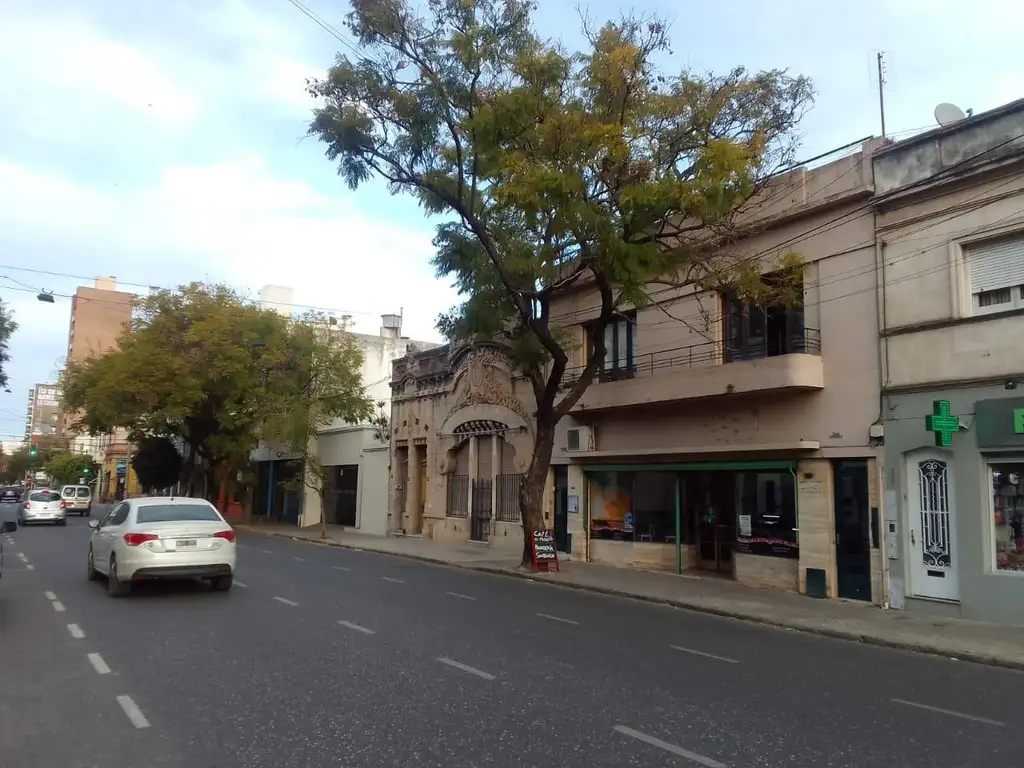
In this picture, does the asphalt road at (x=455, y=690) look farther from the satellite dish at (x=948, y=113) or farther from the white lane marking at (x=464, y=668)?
the satellite dish at (x=948, y=113)

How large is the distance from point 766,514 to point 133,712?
13.4 metres

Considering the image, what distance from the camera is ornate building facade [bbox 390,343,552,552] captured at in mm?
25094

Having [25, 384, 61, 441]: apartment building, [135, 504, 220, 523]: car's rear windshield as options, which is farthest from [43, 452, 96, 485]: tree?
[135, 504, 220, 523]: car's rear windshield

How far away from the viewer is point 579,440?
2188 centimetres

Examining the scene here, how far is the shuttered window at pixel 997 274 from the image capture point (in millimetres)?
13367

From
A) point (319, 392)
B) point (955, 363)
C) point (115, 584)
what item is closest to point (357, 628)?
point (115, 584)

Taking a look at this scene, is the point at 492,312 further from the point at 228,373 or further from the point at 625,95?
the point at 228,373

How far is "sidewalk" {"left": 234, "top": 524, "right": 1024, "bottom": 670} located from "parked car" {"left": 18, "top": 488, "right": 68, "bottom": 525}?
21978 millimetres

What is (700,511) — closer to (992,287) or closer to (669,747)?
(992,287)

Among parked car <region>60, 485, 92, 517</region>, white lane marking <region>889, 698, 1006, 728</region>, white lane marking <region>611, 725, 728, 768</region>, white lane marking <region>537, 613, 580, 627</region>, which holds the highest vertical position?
parked car <region>60, 485, 92, 517</region>

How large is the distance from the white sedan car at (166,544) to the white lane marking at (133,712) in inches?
231

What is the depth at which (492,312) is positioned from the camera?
60.9 feet

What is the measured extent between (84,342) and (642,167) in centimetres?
9772

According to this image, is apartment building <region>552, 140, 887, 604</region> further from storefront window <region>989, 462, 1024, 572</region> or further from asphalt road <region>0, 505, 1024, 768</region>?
asphalt road <region>0, 505, 1024, 768</region>
